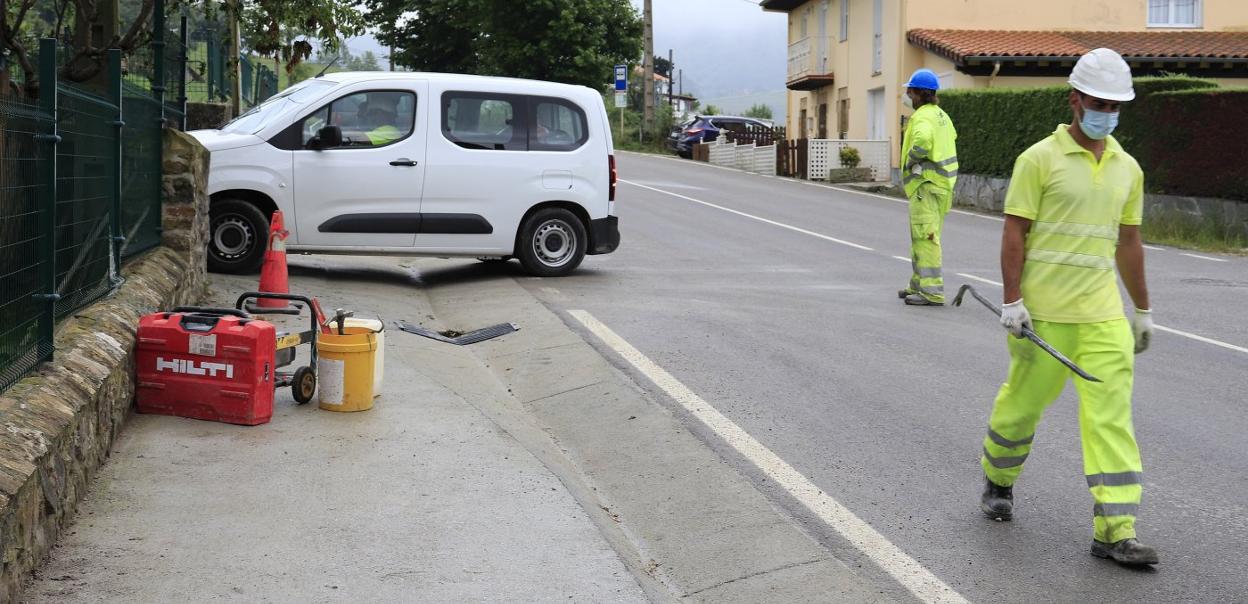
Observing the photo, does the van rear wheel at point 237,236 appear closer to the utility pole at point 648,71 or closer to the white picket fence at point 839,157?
the white picket fence at point 839,157

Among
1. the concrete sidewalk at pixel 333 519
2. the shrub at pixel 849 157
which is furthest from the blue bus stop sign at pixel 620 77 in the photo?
the concrete sidewalk at pixel 333 519

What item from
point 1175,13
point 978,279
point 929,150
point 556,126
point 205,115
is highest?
point 1175,13

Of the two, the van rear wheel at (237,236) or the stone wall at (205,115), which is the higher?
the stone wall at (205,115)

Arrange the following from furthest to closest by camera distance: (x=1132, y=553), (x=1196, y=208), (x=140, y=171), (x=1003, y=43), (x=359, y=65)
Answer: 1. (x=359, y=65)
2. (x=1003, y=43)
3. (x=1196, y=208)
4. (x=140, y=171)
5. (x=1132, y=553)

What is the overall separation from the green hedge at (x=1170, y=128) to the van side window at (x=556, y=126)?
11569 millimetres

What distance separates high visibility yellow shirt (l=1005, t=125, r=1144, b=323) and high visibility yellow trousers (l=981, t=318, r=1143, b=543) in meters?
0.11

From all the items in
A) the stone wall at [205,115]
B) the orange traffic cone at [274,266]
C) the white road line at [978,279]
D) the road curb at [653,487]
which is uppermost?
the stone wall at [205,115]

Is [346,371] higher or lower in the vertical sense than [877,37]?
lower

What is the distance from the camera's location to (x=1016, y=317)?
5.64 metres

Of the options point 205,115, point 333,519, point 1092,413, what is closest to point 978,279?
point 1092,413

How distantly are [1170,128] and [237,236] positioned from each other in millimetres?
15421

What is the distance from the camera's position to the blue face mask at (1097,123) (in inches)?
218

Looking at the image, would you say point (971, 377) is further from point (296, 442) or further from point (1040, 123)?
point (1040, 123)

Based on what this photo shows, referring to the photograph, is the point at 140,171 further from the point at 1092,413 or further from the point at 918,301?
the point at 918,301
